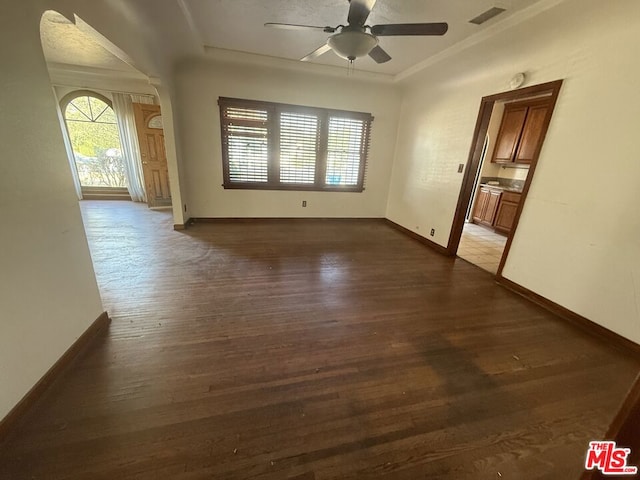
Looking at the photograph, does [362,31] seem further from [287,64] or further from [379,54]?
[287,64]

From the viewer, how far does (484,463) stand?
3.97 ft

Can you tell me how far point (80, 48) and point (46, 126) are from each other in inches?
148

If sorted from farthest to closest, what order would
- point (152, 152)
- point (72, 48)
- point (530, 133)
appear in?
point (152, 152), point (530, 133), point (72, 48)

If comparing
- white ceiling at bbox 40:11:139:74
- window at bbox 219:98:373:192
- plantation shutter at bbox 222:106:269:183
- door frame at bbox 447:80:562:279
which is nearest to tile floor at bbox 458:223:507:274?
door frame at bbox 447:80:562:279

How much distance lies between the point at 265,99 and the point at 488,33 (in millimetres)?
3255

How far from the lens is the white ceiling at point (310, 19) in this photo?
7.57 ft

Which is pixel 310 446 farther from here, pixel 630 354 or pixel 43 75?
pixel 630 354

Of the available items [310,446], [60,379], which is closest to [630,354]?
[310,446]

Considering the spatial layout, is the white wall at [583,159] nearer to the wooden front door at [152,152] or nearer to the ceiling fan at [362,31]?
the ceiling fan at [362,31]

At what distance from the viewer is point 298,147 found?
483 cm

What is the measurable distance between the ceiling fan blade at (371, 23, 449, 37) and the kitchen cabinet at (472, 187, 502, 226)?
4.31 metres

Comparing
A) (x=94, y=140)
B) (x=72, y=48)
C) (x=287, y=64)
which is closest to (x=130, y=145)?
(x=94, y=140)

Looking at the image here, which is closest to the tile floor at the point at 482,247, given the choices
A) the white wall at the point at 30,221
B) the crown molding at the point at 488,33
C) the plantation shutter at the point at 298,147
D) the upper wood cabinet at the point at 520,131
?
the upper wood cabinet at the point at 520,131

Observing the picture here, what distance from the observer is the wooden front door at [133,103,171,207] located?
18.1 feet
